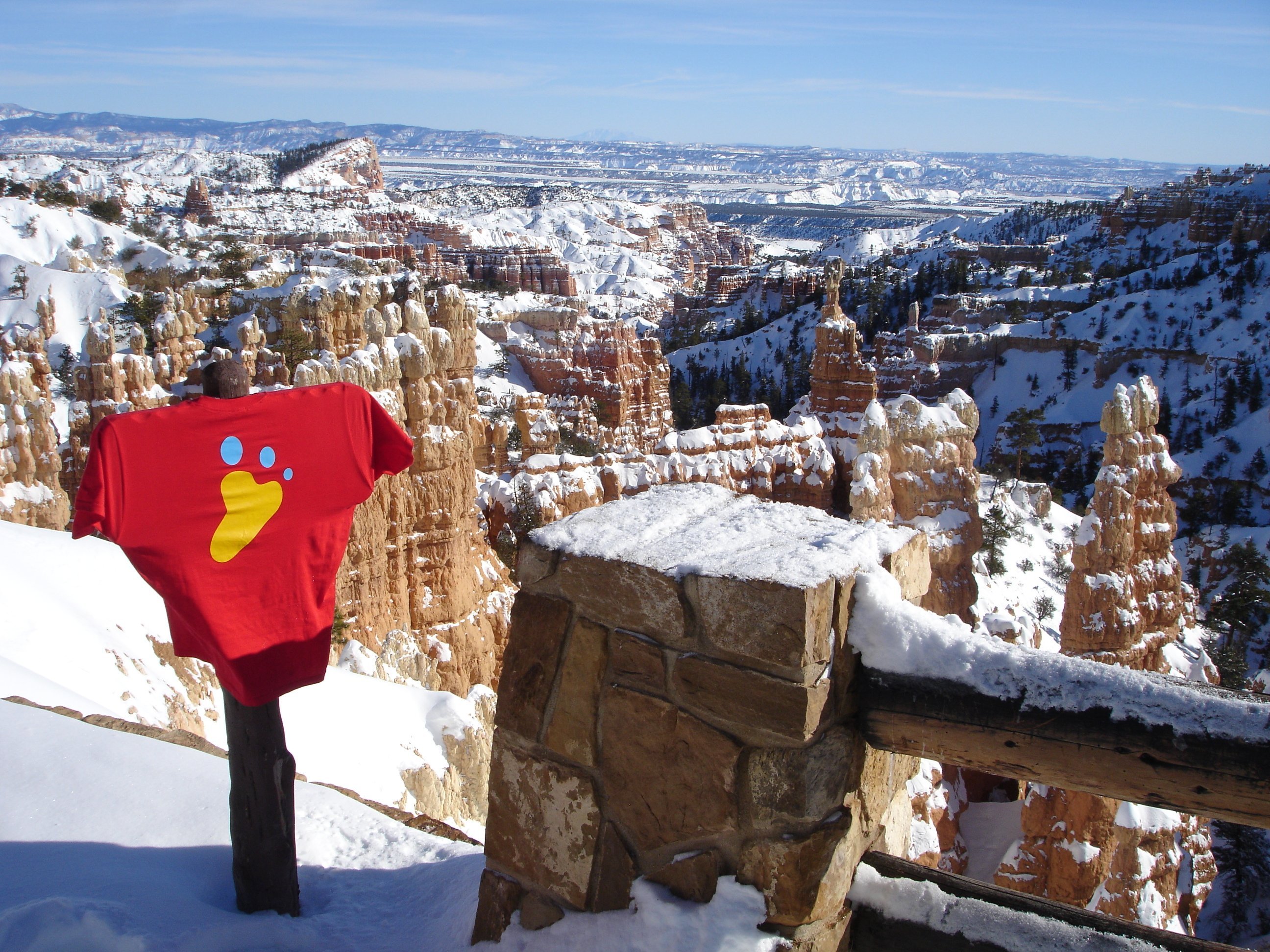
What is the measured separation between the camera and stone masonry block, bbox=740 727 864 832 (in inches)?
79.8

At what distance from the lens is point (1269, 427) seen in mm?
31766

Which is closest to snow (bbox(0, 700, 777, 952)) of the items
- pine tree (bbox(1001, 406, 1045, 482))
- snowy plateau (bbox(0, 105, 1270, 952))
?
snowy plateau (bbox(0, 105, 1270, 952))

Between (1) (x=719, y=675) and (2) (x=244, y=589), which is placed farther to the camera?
(2) (x=244, y=589)

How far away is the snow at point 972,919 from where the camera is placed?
6.59 ft

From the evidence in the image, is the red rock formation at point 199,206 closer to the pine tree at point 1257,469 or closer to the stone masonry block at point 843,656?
the pine tree at point 1257,469

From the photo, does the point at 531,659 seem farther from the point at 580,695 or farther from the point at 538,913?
the point at 538,913

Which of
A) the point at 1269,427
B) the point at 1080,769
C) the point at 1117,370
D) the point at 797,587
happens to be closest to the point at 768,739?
the point at 797,587

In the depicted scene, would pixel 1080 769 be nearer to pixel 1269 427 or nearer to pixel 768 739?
pixel 768 739

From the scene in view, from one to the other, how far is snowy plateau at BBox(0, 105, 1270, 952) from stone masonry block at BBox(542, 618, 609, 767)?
241 millimetres

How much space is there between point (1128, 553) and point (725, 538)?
32.0 ft

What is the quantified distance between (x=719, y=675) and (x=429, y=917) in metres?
1.49

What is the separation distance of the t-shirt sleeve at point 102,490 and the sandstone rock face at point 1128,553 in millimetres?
10083

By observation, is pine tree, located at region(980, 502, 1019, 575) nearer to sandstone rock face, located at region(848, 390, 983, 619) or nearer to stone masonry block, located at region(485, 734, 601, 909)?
sandstone rock face, located at region(848, 390, 983, 619)

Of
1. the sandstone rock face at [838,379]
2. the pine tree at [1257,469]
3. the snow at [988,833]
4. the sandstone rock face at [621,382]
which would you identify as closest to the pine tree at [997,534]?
the snow at [988,833]
